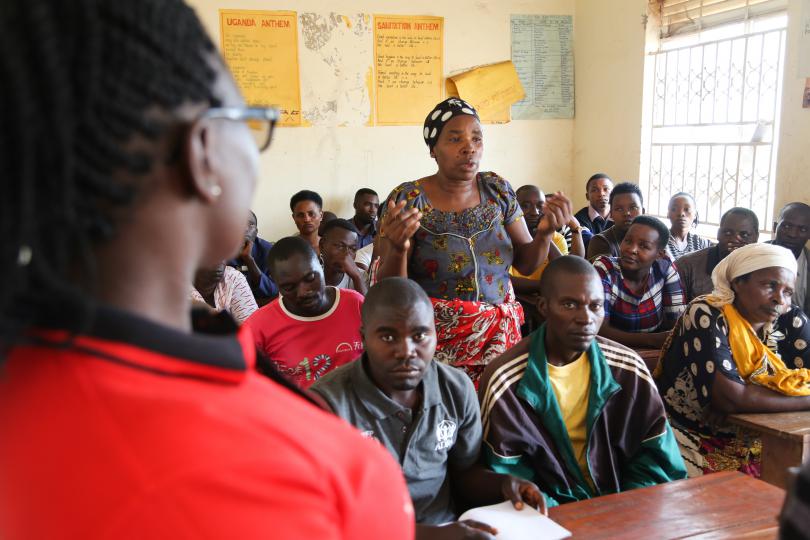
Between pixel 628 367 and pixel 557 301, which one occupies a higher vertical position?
pixel 557 301

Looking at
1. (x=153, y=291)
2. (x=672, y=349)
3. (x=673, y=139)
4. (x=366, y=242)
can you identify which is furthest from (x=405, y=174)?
(x=153, y=291)

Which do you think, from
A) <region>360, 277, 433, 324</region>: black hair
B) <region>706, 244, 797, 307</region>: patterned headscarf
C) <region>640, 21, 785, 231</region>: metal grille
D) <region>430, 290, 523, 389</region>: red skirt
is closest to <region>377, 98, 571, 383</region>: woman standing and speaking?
<region>430, 290, 523, 389</region>: red skirt

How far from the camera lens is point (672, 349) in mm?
2803

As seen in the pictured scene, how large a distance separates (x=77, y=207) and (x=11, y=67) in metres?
0.10

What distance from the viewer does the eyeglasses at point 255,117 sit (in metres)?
0.56

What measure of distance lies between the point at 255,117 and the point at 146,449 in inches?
11.8

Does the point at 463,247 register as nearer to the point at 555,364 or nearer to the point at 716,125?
the point at 555,364

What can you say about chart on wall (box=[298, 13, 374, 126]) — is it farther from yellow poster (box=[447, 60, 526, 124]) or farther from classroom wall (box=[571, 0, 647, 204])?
classroom wall (box=[571, 0, 647, 204])

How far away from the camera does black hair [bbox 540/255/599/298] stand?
86.7 inches

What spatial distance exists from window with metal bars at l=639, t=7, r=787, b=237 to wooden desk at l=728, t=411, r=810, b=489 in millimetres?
2444

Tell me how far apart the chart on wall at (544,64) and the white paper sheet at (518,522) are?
4.99 m

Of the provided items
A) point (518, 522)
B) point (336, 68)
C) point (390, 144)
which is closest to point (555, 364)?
point (518, 522)

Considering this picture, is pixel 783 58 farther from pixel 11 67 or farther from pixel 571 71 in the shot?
pixel 11 67

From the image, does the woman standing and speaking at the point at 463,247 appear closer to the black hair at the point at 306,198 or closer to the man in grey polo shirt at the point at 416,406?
the man in grey polo shirt at the point at 416,406
